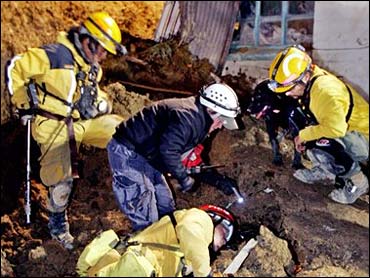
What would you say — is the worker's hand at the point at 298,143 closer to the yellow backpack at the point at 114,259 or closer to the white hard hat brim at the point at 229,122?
the white hard hat brim at the point at 229,122

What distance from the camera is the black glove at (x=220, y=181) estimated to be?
2.75 metres

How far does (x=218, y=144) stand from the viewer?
10.0ft

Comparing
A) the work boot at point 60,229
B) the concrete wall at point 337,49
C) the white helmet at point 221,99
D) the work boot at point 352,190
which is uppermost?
the concrete wall at point 337,49

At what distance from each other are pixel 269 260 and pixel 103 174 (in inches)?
44.4

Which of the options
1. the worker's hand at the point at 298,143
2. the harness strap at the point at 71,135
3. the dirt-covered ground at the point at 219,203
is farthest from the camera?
the harness strap at the point at 71,135

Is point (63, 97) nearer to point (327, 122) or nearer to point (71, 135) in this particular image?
point (71, 135)

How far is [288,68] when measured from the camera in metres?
2.77

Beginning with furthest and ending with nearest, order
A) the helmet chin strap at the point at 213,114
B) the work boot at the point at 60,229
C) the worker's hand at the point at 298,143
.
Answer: the work boot at the point at 60,229
the worker's hand at the point at 298,143
the helmet chin strap at the point at 213,114

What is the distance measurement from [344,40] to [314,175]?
0.73m

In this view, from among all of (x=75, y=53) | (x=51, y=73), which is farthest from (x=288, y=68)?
(x=51, y=73)

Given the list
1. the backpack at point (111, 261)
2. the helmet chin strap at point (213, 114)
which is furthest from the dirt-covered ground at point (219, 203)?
the backpack at point (111, 261)

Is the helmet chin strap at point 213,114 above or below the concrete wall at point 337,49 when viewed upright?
below

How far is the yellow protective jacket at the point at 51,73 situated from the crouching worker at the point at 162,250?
38.9 inches

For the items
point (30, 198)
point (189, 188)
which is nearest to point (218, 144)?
point (189, 188)
